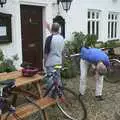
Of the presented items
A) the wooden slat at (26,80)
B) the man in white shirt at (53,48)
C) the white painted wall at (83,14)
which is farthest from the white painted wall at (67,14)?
→ the wooden slat at (26,80)

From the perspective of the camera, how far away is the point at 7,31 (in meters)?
7.64

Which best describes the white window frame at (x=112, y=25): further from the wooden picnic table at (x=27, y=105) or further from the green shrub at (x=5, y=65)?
the wooden picnic table at (x=27, y=105)

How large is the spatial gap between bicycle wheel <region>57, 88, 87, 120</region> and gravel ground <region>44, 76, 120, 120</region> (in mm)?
79

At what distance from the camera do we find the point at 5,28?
758 cm

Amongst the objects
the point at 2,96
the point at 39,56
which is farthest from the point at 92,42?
the point at 2,96

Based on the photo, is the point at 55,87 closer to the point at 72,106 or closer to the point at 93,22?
the point at 72,106

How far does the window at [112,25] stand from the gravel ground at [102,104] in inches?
179

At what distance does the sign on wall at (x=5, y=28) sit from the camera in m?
7.43

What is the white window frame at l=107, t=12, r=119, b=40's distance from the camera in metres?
12.7

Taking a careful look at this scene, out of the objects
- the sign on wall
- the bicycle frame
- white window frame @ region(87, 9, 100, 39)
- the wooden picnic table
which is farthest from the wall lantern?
the bicycle frame

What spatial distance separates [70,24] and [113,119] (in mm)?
4900

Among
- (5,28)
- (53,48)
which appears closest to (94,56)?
(53,48)

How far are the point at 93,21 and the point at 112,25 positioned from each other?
1781mm

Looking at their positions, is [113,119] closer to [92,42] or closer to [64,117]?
[64,117]
